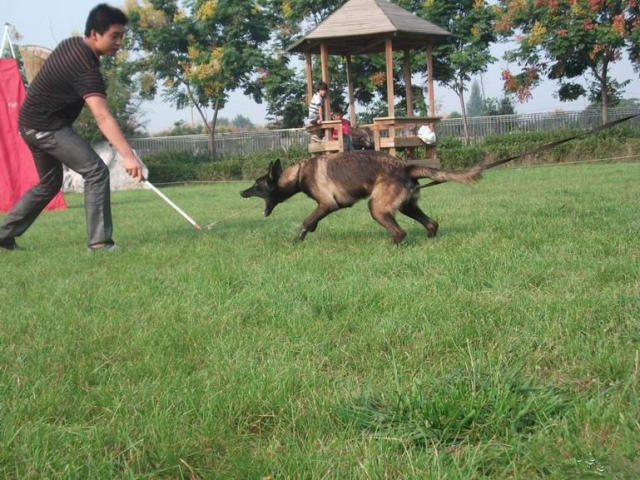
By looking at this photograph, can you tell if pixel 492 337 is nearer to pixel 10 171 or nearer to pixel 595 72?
pixel 10 171

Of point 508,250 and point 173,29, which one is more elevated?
point 173,29

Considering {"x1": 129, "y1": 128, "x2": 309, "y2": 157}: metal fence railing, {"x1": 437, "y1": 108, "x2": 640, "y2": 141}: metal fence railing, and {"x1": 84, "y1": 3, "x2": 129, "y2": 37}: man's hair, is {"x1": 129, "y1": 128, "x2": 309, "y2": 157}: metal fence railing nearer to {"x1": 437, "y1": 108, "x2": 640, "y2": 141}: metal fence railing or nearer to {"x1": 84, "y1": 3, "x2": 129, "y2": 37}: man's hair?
{"x1": 437, "y1": 108, "x2": 640, "y2": 141}: metal fence railing

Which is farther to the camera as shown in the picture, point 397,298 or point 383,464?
point 397,298

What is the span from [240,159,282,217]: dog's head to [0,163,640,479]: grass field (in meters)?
1.94

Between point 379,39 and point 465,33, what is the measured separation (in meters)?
14.8

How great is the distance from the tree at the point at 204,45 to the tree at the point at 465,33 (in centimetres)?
971

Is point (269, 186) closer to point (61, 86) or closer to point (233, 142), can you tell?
point (61, 86)

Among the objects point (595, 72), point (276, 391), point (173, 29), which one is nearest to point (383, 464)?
point (276, 391)

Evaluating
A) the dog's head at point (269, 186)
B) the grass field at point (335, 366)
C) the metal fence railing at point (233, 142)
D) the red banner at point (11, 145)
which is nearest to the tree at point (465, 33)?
the metal fence railing at point (233, 142)

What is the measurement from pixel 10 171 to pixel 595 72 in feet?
78.4

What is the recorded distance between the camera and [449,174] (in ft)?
18.4

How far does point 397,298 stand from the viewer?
3.38 meters

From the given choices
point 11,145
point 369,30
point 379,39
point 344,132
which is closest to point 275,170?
point 11,145

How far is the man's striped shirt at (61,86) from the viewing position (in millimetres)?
5922
